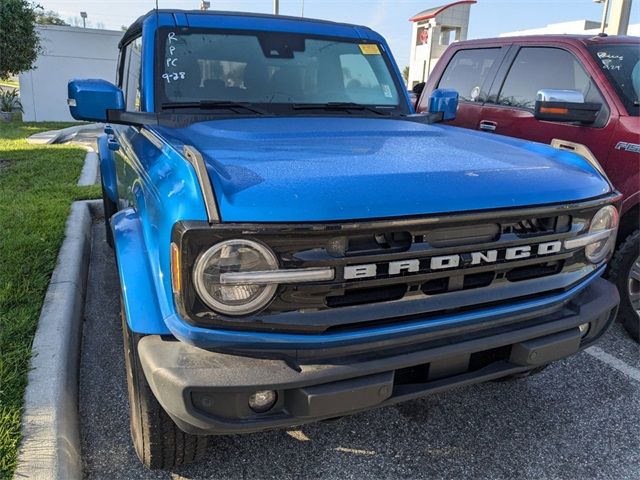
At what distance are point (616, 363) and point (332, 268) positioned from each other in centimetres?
247

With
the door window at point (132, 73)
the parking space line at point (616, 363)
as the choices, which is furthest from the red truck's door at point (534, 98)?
the door window at point (132, 73)

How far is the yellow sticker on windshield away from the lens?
3.61 meters

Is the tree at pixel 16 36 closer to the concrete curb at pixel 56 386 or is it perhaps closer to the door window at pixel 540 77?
the concrete curb at pixel 56 386

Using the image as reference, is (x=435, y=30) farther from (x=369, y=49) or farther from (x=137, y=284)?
(x=137, y=284)

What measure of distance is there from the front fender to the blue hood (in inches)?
17.6

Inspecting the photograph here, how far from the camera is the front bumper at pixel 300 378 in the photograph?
5.41 ft

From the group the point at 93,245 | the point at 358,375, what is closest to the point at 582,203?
the point at 358,375

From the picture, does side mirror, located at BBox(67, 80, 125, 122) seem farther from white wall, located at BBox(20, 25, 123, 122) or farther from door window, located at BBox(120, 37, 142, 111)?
white wall, located at BBox(20, 25, 123, 122)

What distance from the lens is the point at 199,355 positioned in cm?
170

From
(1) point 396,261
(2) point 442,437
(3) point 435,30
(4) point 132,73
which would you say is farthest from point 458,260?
(3) point 435,30

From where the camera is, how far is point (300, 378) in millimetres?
1681

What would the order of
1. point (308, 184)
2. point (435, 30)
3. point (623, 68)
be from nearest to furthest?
1. point (308, 184)
2. point (623, 68)
3. point (435, 30)

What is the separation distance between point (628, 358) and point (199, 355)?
2.88 metres

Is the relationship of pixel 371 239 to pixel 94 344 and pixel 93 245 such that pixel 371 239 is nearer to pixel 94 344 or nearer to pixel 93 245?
pixel 94 344
